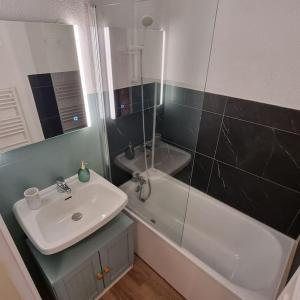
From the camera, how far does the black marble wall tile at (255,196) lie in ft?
5.26

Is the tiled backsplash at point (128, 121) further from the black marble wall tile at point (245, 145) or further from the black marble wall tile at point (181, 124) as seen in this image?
the black marble wall tile at point (245, 145)

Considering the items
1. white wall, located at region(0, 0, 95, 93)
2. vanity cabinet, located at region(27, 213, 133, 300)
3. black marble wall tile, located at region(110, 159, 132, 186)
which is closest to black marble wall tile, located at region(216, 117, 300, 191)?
black marble wall tile, located at region(110, 159, 132, 186)

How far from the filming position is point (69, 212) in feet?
4.96

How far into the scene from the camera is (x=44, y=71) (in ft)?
4.03

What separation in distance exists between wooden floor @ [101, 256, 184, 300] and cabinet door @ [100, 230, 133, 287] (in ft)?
0.27

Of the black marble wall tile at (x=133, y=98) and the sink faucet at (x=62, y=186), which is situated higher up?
the black marble wall tile at (x=133, y=98)

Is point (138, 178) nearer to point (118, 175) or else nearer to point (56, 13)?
point (118, 175)

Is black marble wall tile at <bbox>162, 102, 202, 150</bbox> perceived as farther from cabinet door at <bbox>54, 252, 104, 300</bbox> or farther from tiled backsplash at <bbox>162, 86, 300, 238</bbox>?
cabinet door at <bbox>54, 252, 104, 300</bbox>

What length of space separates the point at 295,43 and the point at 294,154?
2.31 feet

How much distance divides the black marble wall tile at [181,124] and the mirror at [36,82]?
862mm

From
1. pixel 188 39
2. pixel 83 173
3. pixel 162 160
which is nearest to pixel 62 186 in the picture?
pixel 83 173

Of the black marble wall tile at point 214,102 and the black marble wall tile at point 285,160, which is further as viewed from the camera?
the black marble wall tile at point 214,102

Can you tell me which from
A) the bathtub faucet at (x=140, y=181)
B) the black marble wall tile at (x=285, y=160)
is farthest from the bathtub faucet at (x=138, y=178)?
the black marble wall tile at (x=285, y=160)

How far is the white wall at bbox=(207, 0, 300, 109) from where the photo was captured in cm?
127
